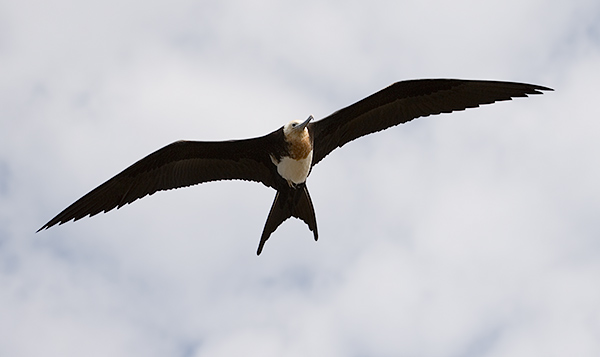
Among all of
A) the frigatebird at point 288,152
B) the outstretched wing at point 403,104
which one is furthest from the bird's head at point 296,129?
the outstretched wing at point 403,104

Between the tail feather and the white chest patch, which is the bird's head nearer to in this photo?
the white chest patch

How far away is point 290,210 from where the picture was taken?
30.0ft

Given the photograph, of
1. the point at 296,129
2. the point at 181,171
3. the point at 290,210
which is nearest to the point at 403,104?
the point at 296,129

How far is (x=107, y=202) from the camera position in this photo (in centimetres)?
898

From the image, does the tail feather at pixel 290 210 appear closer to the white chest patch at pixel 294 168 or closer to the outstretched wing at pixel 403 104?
the white chest patch at pixel 294 168

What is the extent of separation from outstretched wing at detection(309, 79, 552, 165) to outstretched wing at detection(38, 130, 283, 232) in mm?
587

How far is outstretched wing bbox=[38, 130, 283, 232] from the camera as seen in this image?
29.3 feet

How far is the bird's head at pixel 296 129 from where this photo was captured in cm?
875

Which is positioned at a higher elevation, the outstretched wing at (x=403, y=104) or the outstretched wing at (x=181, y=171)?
the outstretched wing at (x=403, y=104)

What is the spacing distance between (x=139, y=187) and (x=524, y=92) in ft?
12.9

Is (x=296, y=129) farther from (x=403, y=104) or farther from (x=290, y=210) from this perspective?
(x=403, y=104)

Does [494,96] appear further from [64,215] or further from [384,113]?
[64,215]

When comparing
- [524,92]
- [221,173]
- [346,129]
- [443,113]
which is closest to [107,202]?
[221,173]

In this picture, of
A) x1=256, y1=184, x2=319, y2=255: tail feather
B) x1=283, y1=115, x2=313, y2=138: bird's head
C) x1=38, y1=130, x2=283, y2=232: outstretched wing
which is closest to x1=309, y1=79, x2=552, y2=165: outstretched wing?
x1=283, y1=115, x2=313, y2=138: bird's head
